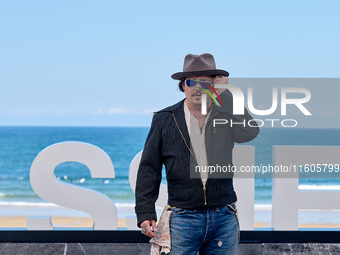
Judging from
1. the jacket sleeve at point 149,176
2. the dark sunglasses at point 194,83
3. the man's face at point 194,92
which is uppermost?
the dark sunglasses at point 194,83

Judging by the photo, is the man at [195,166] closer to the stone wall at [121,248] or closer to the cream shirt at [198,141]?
the cream shirt at [198,141]

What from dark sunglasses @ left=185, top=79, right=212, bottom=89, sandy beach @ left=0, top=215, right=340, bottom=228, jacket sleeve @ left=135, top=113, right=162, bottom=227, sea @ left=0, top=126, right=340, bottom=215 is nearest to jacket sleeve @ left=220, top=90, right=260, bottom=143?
dark sunglasses @ left=185, top=79, right=212, bottom=89

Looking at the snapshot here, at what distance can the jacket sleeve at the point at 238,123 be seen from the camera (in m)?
2.45

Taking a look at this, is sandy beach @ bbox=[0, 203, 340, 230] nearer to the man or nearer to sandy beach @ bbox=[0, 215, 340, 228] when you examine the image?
sandy beach @ bbox=[0, 215, 340, 228]

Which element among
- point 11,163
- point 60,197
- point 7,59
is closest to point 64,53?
point 7,59

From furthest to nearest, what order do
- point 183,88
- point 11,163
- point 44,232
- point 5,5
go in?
point 5,5, point 11,163, point 44,232, point 183,88

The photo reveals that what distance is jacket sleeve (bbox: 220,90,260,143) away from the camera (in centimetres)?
245

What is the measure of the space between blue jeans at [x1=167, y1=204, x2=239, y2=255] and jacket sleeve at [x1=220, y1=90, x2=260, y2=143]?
0.42m

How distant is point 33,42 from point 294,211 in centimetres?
3790

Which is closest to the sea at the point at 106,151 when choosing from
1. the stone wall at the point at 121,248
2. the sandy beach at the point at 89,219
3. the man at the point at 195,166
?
the stone wall at the point at 121,248

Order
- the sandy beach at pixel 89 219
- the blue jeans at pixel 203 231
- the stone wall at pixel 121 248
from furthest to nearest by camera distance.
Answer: the sandy beach at pixel 89 219 < the stone wall at pixel 121 248 < the blue jeans at pixel 203 231

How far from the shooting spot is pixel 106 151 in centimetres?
3375

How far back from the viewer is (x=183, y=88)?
2.55m

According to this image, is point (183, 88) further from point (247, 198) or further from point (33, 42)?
point (33, 42)
